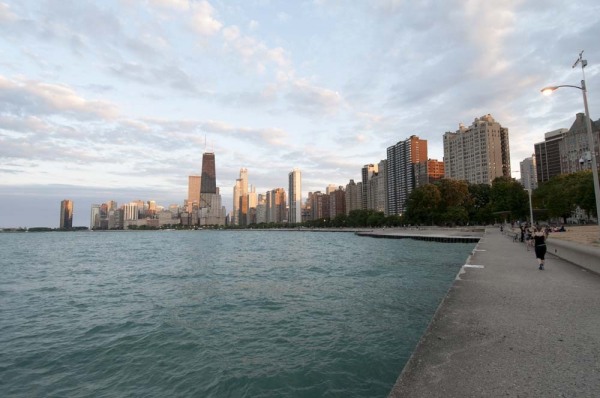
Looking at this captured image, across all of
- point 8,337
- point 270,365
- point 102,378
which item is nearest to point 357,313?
point 270,365

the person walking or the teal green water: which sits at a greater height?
the person walking

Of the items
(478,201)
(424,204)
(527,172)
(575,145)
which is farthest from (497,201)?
(575,145)

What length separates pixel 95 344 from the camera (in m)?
11.7

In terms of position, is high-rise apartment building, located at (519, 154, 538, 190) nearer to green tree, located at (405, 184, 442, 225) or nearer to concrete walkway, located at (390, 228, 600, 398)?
green tree, located at (405, 184, 442, 225)

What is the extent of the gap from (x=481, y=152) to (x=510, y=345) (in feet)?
607

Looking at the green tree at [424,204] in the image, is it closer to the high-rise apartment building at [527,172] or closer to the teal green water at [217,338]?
the high-rise apartment building at [527,172]

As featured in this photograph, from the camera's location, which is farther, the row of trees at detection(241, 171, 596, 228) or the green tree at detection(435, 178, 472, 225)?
the green tree at detection(435, 178, 472, 225)

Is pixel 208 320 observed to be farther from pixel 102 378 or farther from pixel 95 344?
pixel 102 378

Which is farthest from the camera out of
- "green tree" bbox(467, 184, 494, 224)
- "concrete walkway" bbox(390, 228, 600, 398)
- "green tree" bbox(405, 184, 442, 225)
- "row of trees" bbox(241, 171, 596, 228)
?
"green tree" bbox(467, 184, 494, 224)

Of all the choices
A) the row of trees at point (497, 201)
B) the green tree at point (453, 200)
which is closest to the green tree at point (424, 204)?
the row of trees at point (497, 201)

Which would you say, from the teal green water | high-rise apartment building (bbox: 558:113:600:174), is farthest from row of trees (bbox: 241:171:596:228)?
the teal green water

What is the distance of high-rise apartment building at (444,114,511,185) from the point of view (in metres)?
167

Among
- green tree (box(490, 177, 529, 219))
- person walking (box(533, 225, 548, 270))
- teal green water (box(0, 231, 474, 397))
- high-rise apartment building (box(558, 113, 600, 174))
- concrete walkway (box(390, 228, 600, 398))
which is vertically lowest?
teal green water (box(0, 231, 474, 397))

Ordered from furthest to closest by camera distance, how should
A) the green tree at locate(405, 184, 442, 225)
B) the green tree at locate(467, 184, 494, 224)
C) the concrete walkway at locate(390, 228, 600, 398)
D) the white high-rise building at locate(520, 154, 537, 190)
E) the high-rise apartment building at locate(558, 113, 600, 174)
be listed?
the high-rise apartment building at locate(558, 113, 600, 174) < the green tree at locate(467, 184, 494, 224) < the green tree at locate(405, 184, 442, 225) < the white high-rise building at locate(520, 154, 537, 190) < the concrete walkway at locate(390, 228, 600, 398)
